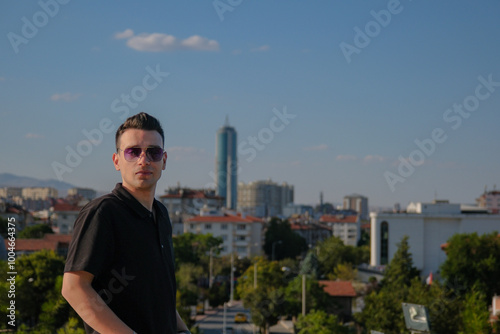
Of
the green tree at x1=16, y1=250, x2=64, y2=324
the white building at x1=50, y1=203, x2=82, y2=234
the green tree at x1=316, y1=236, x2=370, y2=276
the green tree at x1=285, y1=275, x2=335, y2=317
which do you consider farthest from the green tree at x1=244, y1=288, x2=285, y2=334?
the white building at x1=50, y1=203, x2=82, y2=234

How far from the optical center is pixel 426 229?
5347 cm

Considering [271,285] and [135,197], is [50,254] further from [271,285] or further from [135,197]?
[135,197]

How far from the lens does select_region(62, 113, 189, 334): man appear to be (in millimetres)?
2096

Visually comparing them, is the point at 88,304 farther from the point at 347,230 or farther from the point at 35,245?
the point at 347,230

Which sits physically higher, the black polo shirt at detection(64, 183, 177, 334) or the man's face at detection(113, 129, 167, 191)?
the man's face at detection(113, 129, 167, 191)

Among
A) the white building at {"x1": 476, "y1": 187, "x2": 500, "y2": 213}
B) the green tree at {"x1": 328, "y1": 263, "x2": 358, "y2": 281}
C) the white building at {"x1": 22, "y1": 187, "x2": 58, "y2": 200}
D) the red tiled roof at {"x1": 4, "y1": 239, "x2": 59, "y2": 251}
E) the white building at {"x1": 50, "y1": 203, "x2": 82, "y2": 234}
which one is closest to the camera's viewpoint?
the red tiled roof at {"x1": 4, "y1": 239, "x2": 59, "y2": 251}

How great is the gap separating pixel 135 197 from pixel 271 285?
2856 cm

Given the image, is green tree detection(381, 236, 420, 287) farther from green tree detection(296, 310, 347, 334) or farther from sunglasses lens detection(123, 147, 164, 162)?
sunglasses lens detection(123, 147, 164, 162)

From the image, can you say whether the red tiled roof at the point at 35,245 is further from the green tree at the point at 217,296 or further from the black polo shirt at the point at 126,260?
the black polo shirt at the point at 126,260

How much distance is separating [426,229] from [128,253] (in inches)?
2112

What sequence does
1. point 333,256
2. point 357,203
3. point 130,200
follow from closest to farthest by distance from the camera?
point 130,200
point 333,256
point 357,203

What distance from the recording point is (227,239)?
5653 cm

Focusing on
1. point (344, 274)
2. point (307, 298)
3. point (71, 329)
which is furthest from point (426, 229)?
point (71, 329)

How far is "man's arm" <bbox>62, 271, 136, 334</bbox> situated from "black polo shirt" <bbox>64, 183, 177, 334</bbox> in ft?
0.13
